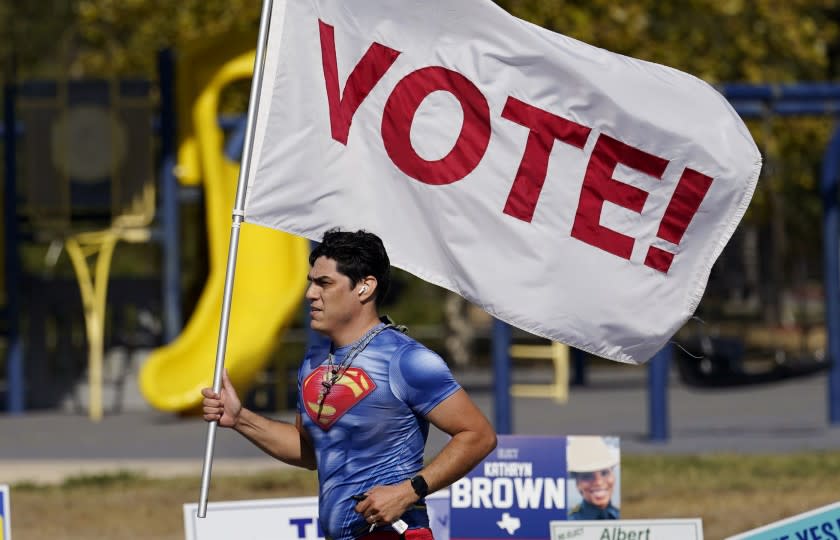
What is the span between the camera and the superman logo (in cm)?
546

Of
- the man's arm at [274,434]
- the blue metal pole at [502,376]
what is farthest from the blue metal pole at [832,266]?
the man's arm at [274,434]

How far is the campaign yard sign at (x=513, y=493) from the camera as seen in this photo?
8.26 metres

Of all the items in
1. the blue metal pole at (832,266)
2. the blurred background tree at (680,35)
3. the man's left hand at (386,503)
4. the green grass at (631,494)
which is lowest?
the man's left hand at (386,503)

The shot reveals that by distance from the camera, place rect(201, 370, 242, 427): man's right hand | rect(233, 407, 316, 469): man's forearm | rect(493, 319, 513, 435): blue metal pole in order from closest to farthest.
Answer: rect(201, 370, 242, 427): man's right hand → rect(233, 407, 316, 469): man's forearm → rect(493, 319, 513, 435): blue metal pole

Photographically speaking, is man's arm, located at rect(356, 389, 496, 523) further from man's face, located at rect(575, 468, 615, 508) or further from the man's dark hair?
man's face, located at rect(575, 468, 615, 508)

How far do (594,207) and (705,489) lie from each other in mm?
5984

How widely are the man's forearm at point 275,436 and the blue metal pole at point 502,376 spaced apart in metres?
9.70

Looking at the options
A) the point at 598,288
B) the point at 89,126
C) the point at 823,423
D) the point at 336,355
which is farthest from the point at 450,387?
the point at 89,126

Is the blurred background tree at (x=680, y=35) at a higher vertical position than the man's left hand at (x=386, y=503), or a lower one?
higher

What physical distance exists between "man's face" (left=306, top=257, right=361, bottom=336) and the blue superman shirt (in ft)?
0.30

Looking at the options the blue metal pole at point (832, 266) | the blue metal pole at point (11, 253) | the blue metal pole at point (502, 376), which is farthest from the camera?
the blue metal pole at point (11, 253)

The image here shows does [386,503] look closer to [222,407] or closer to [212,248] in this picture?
[222,407]

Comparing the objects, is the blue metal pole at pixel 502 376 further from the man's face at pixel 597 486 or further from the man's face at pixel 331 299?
the man's face at pixel 331 299

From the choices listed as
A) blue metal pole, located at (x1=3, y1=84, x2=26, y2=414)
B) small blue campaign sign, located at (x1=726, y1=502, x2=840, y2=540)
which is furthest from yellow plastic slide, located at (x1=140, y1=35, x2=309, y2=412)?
small blue campaign sign, located at (x1=726, y1=502, x2=840, y2=540)
